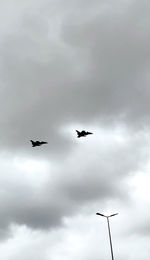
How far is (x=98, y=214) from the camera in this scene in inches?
3529

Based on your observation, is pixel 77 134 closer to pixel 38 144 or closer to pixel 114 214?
pixel 38 144

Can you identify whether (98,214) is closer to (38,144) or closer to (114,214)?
(114,214)

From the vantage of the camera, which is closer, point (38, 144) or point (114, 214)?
point (38, 144)

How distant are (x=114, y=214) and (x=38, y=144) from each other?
21694mm

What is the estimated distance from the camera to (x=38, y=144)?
81312 mm

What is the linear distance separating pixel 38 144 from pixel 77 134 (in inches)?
272

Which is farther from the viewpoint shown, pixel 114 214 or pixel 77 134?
pixel 114 214

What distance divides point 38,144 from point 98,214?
17.4 metres

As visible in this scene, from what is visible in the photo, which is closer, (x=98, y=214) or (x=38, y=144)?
(x=38, y=144)

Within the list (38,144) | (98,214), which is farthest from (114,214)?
(38,144)

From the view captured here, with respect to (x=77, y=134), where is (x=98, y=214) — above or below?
below

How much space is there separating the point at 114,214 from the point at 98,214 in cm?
519

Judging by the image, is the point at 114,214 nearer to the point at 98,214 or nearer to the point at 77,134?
the point at 98,214

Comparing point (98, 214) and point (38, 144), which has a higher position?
point (38, 144)
